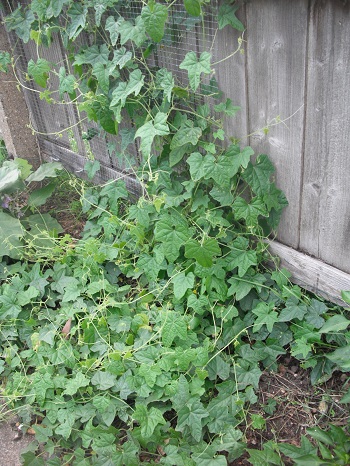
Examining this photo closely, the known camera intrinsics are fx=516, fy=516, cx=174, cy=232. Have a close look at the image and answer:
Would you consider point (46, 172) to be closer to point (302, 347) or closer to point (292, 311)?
point (292, 311)

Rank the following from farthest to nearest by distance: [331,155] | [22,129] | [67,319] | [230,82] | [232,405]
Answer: [22,129]
[67,319]
[230,82]
[232,405]
[331,155]

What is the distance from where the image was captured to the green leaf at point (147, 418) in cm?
204

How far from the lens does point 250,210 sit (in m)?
2.29

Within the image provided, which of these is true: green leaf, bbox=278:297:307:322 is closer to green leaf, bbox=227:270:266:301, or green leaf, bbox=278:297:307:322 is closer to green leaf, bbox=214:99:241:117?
green leaf, bbox=227:270:266:301

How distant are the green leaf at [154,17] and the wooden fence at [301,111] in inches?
8.5

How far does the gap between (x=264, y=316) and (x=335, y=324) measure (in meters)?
0.33

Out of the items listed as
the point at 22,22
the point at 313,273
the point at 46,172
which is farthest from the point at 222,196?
the point at 22,22

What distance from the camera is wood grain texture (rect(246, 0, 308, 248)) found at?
6.31 ft

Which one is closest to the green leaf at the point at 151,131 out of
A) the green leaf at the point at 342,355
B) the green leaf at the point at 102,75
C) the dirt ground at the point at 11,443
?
the green leaf at the point at 102,75

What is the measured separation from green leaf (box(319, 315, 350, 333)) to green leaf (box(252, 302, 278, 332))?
0.22 metres

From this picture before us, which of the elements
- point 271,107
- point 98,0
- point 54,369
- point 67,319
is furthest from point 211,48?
point 54,369

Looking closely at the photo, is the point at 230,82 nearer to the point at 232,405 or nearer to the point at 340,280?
the point at 340,280

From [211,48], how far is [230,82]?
0.56ft

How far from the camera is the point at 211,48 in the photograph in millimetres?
2213
